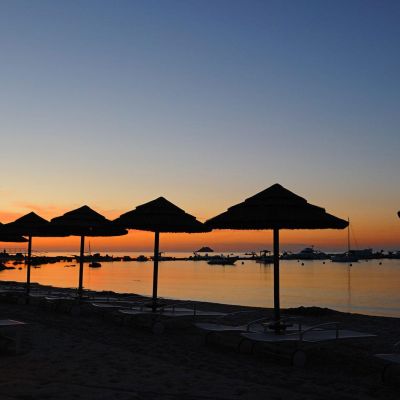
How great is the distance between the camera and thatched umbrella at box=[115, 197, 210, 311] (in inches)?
412

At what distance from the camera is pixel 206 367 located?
275 inches

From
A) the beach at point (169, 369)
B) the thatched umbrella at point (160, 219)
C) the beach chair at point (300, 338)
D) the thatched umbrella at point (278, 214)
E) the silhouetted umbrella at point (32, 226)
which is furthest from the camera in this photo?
the silhouetted umbrella at point (32, 226)

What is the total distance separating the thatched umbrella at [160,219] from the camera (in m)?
10.5

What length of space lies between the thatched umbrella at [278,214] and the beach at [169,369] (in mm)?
1188

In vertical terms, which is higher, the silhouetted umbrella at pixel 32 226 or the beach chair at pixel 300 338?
the silhouetted umbrella at pixel 32 226

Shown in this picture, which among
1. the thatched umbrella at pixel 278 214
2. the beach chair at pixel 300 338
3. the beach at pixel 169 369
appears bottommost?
the beach at pixel 169 369

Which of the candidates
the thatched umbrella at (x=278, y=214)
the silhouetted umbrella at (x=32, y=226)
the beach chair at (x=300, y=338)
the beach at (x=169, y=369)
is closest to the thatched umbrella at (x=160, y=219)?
the beach at (x=169, y=369)

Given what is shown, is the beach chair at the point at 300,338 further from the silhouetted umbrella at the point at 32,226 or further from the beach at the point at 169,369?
the silhouetted umbrella at the point at 32,226

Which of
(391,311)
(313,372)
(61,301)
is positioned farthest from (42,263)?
(313,372)

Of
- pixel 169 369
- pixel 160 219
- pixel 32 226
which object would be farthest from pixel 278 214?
pixel 32 226

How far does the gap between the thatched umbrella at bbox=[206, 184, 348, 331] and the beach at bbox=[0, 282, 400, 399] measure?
1.19m

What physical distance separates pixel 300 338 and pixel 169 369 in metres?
2.05

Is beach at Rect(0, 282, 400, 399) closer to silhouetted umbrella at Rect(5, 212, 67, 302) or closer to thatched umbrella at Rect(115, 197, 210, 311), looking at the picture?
thatched umbrella at Rect(115, 197, 210, 311)

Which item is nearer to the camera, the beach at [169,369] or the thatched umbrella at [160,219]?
the beach at [169,369]
